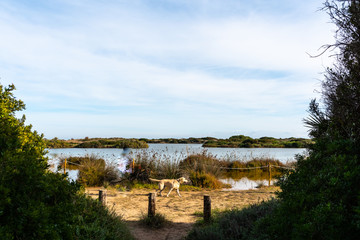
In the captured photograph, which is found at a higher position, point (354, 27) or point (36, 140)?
point (354, 27)

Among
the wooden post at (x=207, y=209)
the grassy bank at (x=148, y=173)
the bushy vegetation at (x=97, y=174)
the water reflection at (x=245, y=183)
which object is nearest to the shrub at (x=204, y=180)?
the grassy bank at (x=148, y=173)

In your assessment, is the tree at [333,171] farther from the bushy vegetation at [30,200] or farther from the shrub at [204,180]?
the shrub at [204,180]

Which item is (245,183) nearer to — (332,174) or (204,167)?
(204,167)

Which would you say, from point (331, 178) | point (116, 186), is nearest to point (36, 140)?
point (331, 178)

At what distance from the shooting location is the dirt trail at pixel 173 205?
6645mm

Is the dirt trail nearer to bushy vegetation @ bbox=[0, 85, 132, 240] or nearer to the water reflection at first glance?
the water reflection

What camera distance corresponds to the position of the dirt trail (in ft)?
21.8

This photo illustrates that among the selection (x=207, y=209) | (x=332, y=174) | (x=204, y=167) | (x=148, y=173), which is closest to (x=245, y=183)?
(x=204, y=167)

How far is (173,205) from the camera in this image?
9250 millimetres

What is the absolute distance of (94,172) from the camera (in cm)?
1323

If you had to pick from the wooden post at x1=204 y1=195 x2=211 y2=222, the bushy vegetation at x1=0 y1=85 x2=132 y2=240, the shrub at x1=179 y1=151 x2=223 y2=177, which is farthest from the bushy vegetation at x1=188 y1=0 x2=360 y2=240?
the shrub at x1=179 y1=151 x2=223 y2=177

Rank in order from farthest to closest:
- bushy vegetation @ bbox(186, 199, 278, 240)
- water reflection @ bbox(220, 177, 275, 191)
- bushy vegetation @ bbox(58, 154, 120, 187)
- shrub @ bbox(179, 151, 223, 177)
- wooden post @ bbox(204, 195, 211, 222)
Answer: shrub @ bbox(179, 151, 223, 177) → water reflection @ bbox(220, 177, 275, 191) → bushy vegetation @ bbox(58, 154, 120, 187) → wooden post @ bbox(204, 195, 211, 222) → bushy vegetation @ bbox(186, 199, 278, 240)

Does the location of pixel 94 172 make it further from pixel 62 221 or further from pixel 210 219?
pixel 62 221

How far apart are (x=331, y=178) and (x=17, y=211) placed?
2988mm
